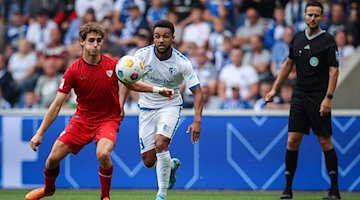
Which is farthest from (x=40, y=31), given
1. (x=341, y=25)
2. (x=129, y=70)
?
(x=129, y=70)

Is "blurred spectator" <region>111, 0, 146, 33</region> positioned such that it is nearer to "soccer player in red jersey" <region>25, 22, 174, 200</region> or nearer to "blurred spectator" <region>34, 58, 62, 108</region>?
"blurred spectator" <region>34, 58, 62, 108</region>

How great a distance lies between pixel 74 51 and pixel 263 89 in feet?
13.0

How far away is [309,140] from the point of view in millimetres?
14562

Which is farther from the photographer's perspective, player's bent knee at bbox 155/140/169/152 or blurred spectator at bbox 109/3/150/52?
blurred spectator at bbox 109/3/150/52

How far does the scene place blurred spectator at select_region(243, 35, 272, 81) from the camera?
1738 cm

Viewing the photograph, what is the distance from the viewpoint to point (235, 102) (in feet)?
55.0

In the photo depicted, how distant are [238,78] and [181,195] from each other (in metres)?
4.23

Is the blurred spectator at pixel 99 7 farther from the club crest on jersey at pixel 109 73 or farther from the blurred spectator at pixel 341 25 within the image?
the club crest on jersey at pixel 109 73

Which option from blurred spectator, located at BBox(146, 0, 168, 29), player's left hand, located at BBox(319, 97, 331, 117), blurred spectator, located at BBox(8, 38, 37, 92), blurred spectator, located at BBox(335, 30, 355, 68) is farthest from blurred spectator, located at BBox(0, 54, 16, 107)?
player's left hand, located at BBox(319, 97, 331, 117)

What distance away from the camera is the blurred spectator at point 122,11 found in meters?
18.8

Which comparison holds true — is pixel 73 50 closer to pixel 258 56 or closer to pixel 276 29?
pixel 258 56

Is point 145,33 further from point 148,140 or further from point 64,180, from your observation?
point 148,140

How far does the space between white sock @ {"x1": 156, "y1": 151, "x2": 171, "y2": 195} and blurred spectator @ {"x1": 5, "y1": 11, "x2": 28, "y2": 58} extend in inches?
342

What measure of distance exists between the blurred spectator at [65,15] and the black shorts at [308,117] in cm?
797
